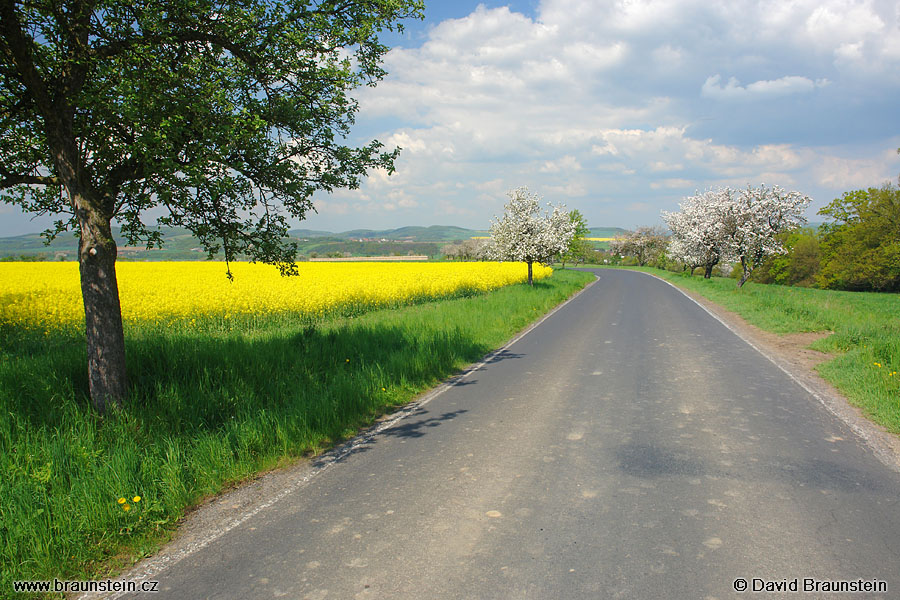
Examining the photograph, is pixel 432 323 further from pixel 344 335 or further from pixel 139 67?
pixel 139 67

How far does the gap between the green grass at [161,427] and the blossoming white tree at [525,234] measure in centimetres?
1972

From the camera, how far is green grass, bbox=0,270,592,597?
3.72 meters

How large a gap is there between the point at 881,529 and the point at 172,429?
6746 mm

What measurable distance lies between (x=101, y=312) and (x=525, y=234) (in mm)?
25692

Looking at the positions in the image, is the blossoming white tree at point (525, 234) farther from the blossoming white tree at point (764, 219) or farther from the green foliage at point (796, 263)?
the green foliage at point (796, 263)

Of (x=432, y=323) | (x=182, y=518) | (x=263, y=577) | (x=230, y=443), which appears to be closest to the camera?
(x=263, y=577)

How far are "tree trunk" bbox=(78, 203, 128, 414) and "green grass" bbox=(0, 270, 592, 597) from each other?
0.73 feet

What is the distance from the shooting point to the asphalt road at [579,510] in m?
3.27

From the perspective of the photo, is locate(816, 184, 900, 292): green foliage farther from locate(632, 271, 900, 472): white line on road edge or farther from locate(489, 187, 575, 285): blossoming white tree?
locate(632, 271, 900, 472): white line on road edge

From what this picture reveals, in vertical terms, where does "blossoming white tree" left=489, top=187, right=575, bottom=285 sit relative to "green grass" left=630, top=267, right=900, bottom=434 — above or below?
above

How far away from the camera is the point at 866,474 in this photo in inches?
191

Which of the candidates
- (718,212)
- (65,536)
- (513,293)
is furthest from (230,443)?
(718,212)

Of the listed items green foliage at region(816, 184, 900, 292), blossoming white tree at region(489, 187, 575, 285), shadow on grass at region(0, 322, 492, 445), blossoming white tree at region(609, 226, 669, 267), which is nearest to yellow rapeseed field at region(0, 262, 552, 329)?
shadow on grass at region(0, 322, 492, 445)

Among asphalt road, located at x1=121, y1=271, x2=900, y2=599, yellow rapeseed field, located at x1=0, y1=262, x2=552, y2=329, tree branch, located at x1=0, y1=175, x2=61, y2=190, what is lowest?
asphalt road, located at x1=121, y1=271, x2=900, y2=599
